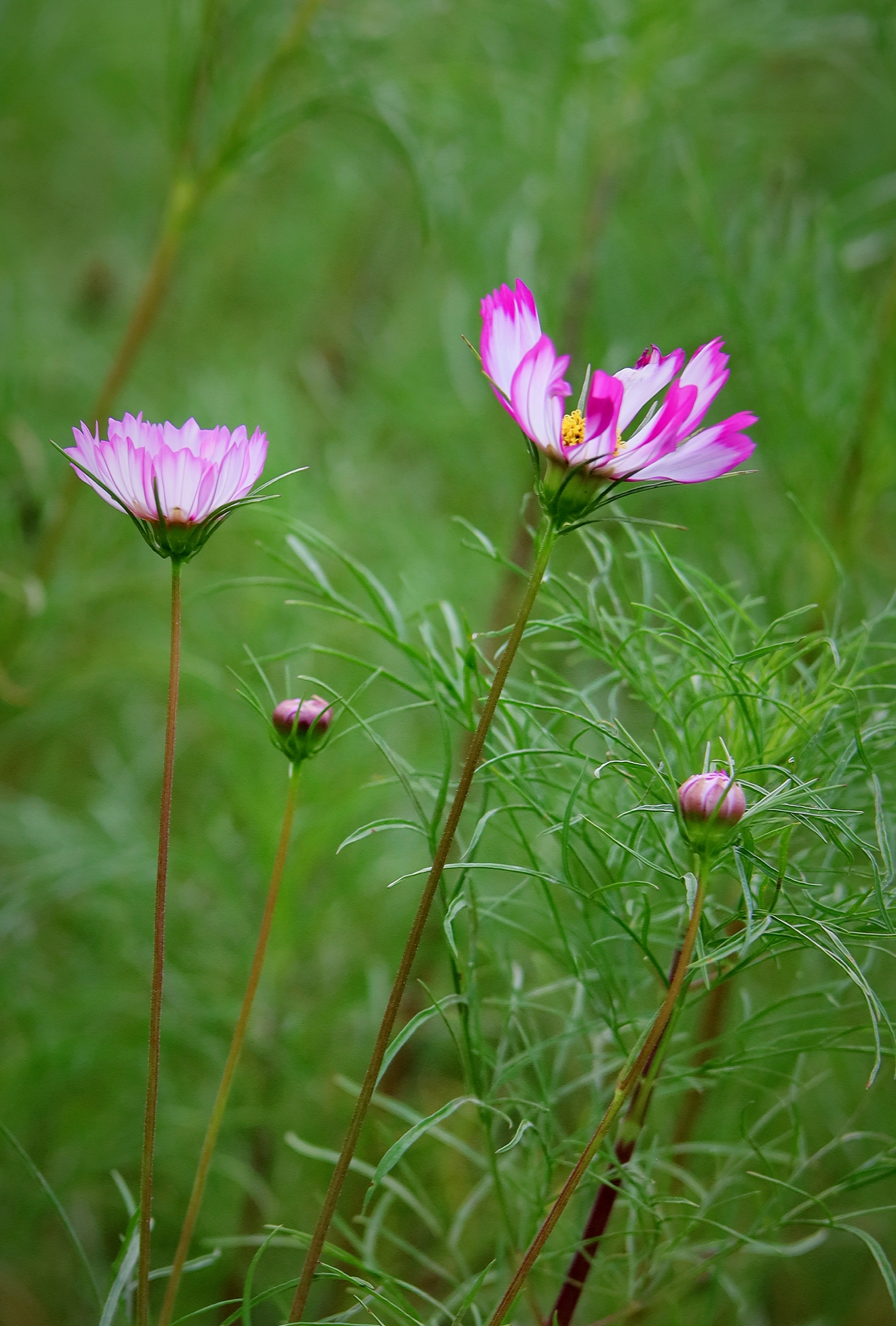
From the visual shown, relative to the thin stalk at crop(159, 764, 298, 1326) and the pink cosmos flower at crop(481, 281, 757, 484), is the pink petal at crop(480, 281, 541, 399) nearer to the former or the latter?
the pink cosmos flower at crop(481, 281, 757, 484)

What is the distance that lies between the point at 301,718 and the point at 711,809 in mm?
108

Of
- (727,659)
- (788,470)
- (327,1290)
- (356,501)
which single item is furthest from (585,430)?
(356,501)

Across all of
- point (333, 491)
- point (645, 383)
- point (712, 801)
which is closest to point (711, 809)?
point (712, 801)

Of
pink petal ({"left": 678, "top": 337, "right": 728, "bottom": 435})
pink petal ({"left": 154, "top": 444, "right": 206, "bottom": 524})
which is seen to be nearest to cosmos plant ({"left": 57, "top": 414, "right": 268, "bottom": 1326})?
Answer: pink petal ({"left": 154, "top": 444, "right": 206, "bottom": 524})

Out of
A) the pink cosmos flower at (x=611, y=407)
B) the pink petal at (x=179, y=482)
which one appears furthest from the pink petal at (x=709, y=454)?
the pink petal at (x=179, y=482)

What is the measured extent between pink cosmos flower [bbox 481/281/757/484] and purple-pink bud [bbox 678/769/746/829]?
7 centimetres

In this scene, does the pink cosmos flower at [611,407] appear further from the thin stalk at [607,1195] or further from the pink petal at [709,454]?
the thin stalk at [607,1195]

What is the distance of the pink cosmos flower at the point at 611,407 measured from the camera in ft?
0.75

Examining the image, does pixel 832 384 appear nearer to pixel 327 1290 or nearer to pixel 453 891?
pixel 453 891

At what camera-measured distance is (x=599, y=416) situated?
0.23 metres

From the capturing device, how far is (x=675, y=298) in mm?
796

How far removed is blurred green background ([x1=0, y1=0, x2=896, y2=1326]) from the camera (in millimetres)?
617

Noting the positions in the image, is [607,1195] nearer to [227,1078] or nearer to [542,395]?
[227,1078]

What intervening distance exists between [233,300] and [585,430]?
139 centimetres
